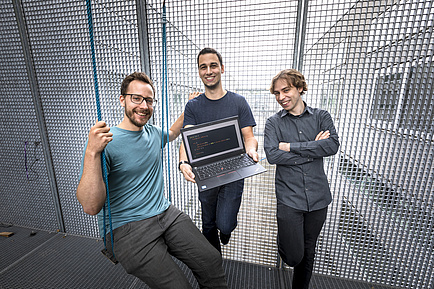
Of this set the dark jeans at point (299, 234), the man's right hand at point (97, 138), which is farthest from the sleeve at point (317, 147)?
the man's right hand at point (97, 138)

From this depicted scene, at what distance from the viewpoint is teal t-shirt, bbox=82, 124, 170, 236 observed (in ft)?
4.25

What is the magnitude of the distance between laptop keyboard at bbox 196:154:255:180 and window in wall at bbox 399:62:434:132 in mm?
1278

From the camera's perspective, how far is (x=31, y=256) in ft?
7.00

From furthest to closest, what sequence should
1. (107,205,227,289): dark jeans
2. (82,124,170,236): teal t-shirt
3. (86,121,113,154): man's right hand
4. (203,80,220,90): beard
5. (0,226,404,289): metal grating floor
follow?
(0,226,404,289): metal grating floor
(203,80,220,90): beard
(82,124,170,236): teal t-shirt
(107,205,227,289): dark jeans
(86,121,113,154): man's right hand

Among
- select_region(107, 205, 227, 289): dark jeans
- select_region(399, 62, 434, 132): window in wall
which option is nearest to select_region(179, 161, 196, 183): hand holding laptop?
select_region(107, 205, 227, 289): dark jeans

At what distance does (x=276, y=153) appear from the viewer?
4.59ft

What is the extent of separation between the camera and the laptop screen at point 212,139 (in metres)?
1.46

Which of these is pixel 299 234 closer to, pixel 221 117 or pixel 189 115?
pixel 221 117

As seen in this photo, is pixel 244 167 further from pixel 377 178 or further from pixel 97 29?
pixel 97 29

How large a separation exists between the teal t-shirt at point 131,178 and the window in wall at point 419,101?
77.7 inches

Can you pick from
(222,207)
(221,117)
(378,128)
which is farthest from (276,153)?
(378,128)

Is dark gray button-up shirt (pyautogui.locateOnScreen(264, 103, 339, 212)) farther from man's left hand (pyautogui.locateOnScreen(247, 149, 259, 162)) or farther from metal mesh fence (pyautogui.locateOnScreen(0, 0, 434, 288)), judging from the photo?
metal mesh fence (pyautogui.locateOnScreen(0, 0, 434, 288))

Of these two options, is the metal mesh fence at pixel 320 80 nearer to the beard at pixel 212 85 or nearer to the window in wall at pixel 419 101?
the window in wall at pixel 419 101

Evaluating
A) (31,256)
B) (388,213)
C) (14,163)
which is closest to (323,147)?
(388,213)
